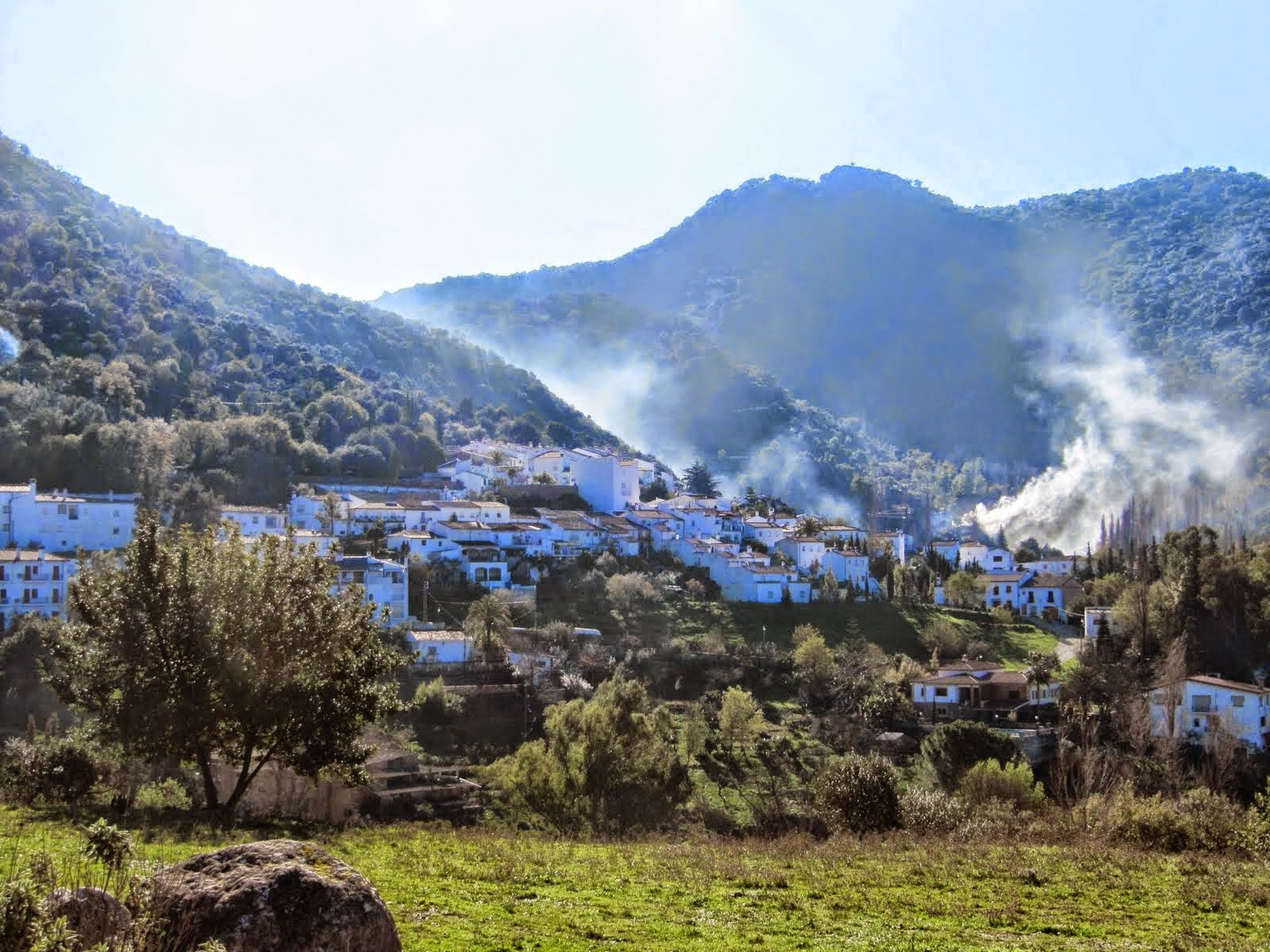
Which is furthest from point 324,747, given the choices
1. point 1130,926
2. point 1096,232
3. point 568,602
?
point 1096,232

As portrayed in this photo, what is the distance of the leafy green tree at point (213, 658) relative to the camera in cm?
1523

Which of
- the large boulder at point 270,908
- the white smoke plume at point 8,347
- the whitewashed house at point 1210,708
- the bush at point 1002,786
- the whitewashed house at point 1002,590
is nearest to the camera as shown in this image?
A: the large boulder at point 270,908

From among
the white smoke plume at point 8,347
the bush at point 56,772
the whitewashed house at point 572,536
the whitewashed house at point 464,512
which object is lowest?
the bush at point 56,772

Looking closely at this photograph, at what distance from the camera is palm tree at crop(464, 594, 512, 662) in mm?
45906

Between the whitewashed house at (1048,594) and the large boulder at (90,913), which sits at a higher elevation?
the large boulder at (90,913)

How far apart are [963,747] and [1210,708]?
10840 mm

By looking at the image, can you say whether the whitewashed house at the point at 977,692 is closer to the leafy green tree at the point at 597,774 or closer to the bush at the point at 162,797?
the leafy green tree at the point at 597,774

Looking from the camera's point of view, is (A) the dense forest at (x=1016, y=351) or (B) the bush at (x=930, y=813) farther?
(A) the dense forest at (x=1016, y=351)

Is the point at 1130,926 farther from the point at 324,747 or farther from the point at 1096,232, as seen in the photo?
the point at 1096,232

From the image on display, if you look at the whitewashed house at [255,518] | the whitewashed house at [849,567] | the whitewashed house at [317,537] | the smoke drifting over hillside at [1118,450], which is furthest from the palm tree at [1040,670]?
the smoke drifting over hillside at [1118,450]

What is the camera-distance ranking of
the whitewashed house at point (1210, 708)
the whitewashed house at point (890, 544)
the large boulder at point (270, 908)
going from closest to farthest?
the large boulder at point (270, 908)
the whitewashed house at point (1210, 708)
the whitewashed house at point (890, 544)

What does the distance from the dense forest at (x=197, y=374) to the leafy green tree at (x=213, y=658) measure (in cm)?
4744

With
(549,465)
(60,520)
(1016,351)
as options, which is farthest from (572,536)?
(1016,351)

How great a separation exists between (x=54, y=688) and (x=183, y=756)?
2.29 meters
